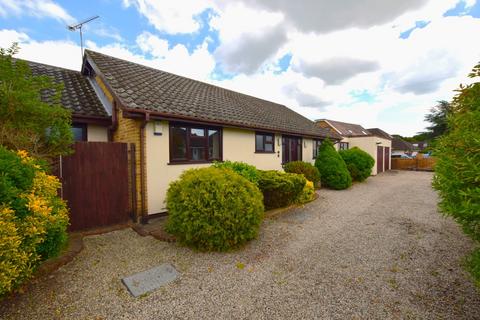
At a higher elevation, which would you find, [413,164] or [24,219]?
[24,219]

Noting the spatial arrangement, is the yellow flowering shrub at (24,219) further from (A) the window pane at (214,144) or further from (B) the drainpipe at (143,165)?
(A) the window pane at (214,144)

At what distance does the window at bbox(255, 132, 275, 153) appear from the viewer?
9586 mm

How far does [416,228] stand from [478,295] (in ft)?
9.90

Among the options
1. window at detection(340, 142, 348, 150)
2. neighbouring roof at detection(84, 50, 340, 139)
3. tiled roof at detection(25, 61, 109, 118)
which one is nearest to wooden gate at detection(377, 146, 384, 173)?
window at detection(340, 142, 348, 150)

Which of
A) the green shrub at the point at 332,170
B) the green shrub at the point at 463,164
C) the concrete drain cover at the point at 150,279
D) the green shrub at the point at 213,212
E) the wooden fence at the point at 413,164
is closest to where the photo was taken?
the green shrub at the point at 463,164

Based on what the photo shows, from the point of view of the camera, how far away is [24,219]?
260 cm

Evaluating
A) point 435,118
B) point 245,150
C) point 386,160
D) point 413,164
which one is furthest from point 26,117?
point 435,118

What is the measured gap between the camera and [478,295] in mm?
2742

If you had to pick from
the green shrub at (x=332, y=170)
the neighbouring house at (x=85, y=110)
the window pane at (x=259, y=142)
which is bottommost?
the green shrub at (x=332, y=170)

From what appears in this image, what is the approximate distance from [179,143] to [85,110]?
2912mm

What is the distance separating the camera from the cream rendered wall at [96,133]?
6406 mm

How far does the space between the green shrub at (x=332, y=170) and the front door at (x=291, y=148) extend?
1239 mm

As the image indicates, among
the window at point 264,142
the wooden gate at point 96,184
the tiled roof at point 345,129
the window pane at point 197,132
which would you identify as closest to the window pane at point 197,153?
the window pane at point 197,132

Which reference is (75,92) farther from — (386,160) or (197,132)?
(386,160)
